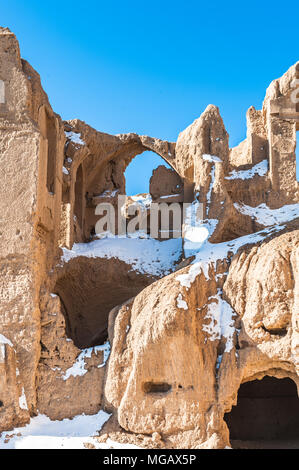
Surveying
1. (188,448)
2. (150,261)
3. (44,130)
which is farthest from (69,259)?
(188,448)

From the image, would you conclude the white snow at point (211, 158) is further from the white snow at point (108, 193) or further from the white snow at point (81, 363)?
the white snow at point (81, 363)

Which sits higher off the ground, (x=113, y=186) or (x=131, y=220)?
(x=113, y=186)

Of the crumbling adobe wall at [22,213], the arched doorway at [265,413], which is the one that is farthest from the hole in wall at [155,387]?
the arched doorway at [265,413]

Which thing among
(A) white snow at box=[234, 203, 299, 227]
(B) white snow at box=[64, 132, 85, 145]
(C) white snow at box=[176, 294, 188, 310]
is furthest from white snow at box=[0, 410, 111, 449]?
(B) white snow at box=[64, 132, 85, 145]

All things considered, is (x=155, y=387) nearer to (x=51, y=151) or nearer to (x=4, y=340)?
(x=4, y=340)

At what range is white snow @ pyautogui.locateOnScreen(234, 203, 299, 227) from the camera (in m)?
18.0

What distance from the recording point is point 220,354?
46.2 ft

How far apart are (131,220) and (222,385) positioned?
8493mm

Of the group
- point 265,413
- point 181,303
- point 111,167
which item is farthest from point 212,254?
point 111,167

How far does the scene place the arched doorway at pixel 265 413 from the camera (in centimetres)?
1866

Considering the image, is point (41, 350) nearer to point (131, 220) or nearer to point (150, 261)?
point (150, 261)

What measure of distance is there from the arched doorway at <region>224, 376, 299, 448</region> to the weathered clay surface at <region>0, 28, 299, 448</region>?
0.43 metres

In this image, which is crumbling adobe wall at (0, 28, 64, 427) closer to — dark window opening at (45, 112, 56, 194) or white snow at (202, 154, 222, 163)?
dark window opening at (45, 112, 56, 194)

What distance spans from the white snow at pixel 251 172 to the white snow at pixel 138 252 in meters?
2.72
